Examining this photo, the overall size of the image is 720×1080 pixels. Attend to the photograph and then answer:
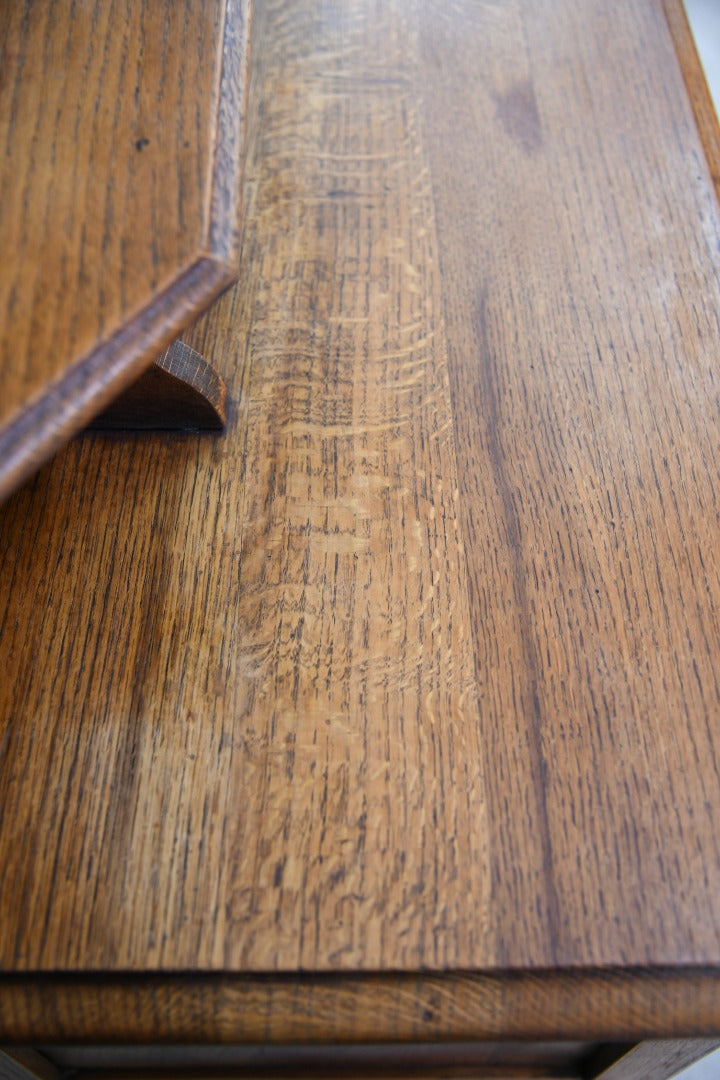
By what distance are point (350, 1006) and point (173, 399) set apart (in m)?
0.29

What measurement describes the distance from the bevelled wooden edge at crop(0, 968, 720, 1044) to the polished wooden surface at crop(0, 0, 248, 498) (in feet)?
0.67

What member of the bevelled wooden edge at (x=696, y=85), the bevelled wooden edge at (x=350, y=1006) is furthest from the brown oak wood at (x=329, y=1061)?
the bevelled wooden edge at (x=696, y=85)

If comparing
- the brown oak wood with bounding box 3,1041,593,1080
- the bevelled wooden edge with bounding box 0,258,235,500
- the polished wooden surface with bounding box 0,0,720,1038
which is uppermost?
the bevelled wooden edge with bounding box 0,258,235,500

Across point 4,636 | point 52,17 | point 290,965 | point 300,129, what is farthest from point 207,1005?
point 300,129

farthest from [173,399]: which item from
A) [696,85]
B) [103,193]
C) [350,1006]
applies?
[696,85]

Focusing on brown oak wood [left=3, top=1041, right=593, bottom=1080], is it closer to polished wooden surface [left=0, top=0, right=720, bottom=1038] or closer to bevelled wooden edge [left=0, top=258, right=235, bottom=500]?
polished wooden surface [left=0, top=0, right=720, bottom=1038]

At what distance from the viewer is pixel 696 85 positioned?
613mm

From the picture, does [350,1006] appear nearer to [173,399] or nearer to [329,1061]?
[329,1061]

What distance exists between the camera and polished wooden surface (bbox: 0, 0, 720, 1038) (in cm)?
36

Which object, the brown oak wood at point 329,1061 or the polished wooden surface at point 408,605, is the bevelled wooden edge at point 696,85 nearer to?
the polished wooden surface at point 408,605

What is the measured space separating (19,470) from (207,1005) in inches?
8.6

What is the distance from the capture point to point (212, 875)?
1.20 feet

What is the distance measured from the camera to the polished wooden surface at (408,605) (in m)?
0.36

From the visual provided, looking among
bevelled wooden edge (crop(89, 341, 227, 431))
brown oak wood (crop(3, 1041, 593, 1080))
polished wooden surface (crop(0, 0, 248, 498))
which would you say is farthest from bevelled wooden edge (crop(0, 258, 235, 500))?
brown oak wood (crop(3, 1041, 593, 1080))
